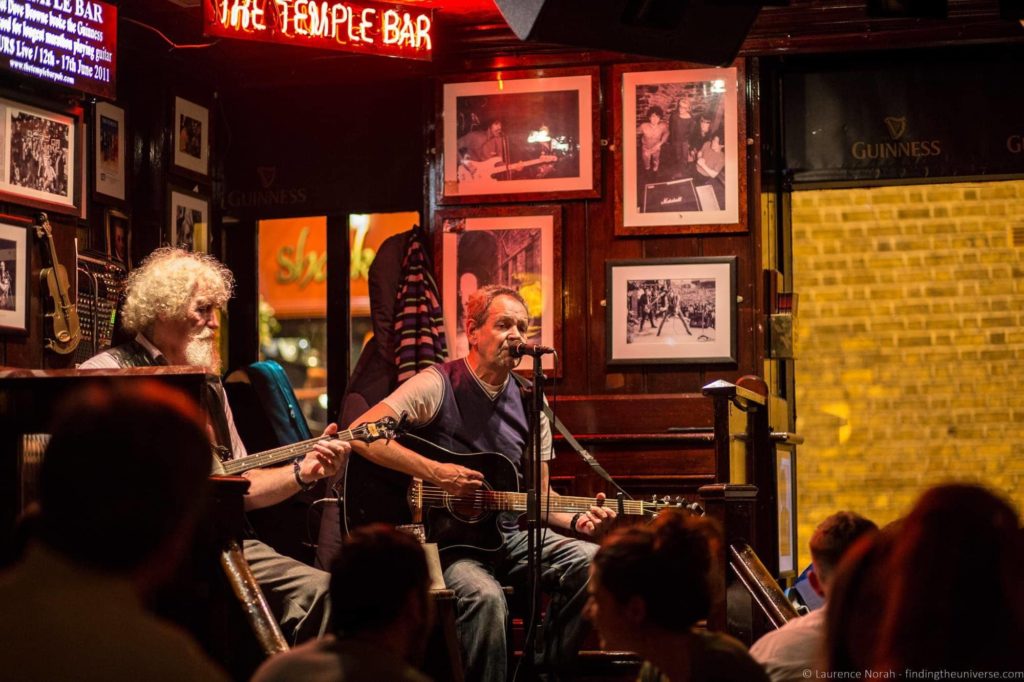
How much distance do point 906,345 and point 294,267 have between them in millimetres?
4635

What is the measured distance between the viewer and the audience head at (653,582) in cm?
293

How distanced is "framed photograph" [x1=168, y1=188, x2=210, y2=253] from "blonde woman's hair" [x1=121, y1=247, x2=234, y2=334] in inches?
78.5

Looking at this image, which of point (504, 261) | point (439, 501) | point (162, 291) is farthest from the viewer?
point (504, 261)

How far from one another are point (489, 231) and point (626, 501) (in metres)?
2.14

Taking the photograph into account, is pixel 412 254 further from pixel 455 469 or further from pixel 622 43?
pixel 622 43

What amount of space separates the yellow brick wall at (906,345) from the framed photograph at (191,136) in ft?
15.0

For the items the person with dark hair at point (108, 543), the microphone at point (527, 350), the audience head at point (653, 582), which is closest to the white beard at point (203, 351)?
the microphone at point (527, 350)

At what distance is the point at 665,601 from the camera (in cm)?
293

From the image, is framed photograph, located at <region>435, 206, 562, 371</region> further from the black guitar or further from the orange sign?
the black guitar

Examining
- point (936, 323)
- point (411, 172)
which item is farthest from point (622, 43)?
point (936, 323)

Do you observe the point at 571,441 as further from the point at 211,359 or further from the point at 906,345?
the point at 906,345

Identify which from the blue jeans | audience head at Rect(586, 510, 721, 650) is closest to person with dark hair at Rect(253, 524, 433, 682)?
audience head at Rect(586, 510, 721, 650)

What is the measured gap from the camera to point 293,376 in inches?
400

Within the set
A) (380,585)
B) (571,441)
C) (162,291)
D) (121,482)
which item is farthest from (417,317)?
(121,482)
